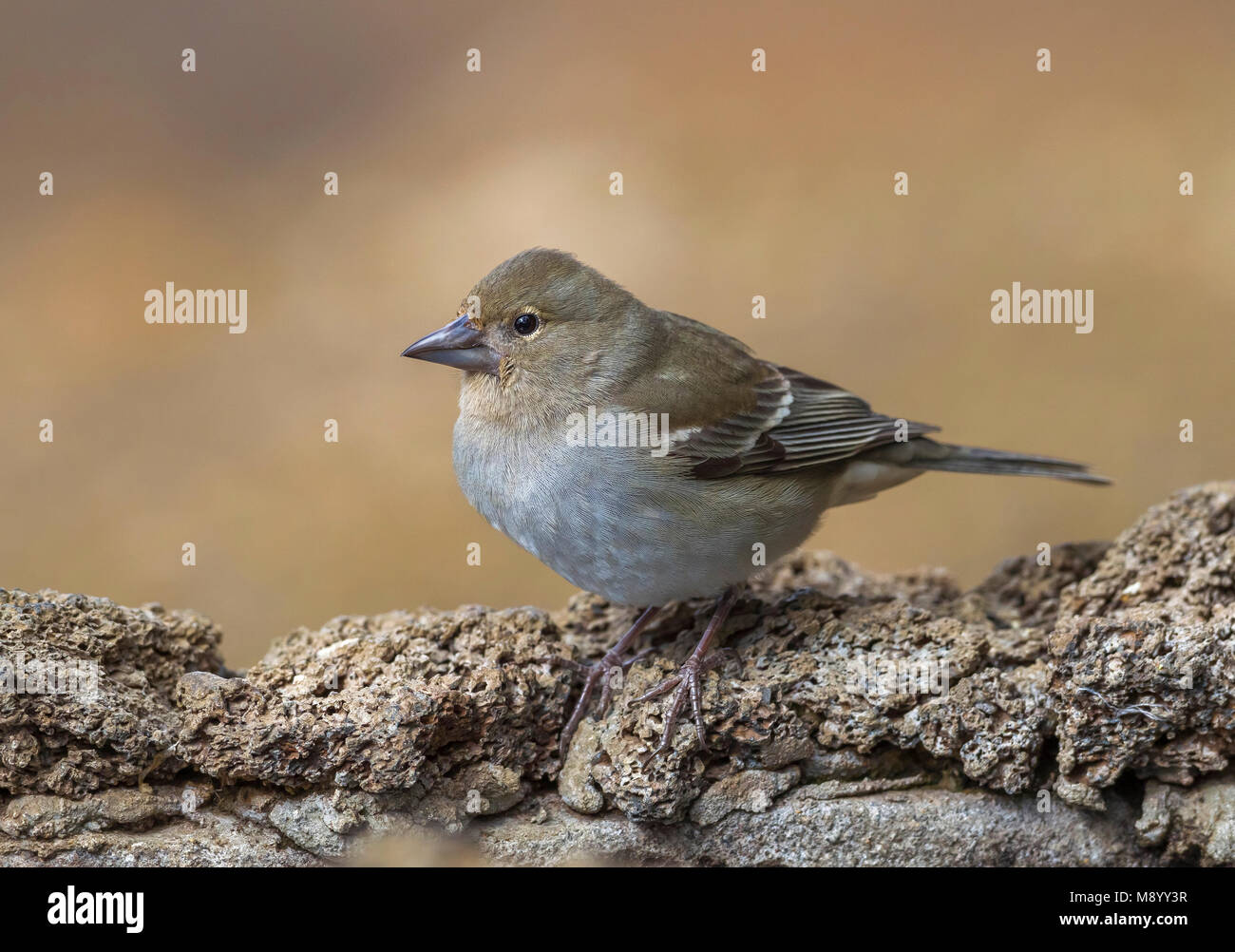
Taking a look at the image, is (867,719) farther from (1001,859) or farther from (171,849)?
(171,849)

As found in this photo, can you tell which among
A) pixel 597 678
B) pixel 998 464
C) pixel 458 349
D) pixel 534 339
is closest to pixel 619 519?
pixel 597 678

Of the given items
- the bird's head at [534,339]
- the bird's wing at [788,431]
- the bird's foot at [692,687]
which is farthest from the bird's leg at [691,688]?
the bird's head at [534,339]

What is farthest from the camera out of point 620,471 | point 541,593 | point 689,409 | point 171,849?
point 541,593

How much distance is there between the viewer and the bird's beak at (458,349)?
15.1 feet

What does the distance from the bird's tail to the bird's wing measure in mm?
134

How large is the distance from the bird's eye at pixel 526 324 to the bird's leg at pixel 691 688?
4.38ft

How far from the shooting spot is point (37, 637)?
13.4 feet

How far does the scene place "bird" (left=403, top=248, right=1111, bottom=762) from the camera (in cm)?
449

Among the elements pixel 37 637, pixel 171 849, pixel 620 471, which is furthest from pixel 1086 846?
pixel 37 637

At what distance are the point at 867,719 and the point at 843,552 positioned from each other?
14.5 feet

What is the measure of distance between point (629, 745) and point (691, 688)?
298 millimetres

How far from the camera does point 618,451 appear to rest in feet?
14.9

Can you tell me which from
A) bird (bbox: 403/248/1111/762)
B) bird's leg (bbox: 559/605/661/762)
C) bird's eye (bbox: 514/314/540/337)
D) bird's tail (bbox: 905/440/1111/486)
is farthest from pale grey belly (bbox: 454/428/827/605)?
bird's tail (bbox: 905/440/1111/486)

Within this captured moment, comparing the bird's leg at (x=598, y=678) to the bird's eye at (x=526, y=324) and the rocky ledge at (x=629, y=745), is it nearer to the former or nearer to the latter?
the rocky ledge at (x=629, y=745)
